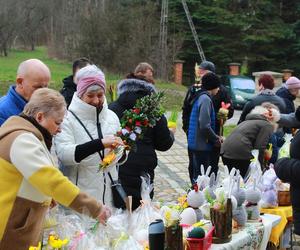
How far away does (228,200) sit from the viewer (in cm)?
329

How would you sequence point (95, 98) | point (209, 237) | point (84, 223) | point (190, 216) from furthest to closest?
point (95, 98), point (190, 216), point (209, 237), point (84, 223)

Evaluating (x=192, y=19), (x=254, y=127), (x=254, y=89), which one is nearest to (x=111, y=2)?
(x=192, y=19)

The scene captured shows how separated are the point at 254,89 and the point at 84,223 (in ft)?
62.5

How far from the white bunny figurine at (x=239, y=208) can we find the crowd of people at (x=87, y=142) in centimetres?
40

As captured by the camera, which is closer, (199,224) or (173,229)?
(173,229)

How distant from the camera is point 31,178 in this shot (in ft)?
7.84

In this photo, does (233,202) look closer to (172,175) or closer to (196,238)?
(196,238)

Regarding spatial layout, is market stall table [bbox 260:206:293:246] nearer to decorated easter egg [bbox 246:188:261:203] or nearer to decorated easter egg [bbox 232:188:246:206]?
decorated easter egg [bbox 246:188:261:203]

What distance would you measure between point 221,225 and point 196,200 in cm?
27

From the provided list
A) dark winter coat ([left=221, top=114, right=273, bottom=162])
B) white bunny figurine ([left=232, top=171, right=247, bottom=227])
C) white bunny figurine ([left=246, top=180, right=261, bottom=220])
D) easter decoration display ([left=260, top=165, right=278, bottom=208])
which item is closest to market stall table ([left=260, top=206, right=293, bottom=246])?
easter decoration display ([left=260, top=165, right=278, bottom=208])

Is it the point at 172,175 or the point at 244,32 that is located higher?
the point at 244,32

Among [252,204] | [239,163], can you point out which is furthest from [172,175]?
[252,204]

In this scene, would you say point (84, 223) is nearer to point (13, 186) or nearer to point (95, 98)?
point (13, 186)

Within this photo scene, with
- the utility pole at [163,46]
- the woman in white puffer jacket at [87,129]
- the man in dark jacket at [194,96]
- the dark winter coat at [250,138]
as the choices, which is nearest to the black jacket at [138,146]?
the woman in white puffer jacket at [87,129]
